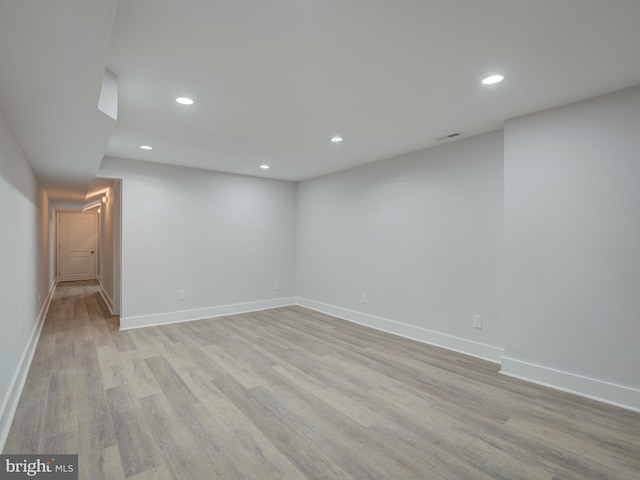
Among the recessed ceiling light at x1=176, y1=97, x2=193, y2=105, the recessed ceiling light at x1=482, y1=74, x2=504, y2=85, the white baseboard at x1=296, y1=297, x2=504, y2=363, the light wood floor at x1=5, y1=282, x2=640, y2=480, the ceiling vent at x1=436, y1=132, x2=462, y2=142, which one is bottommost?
the light wood floor at x1=5, y1=282, x2=640, y2=480

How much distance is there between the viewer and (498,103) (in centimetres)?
268

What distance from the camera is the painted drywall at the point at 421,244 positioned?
3434mm

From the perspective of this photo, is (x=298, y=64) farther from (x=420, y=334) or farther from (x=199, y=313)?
(x=199, y=313)

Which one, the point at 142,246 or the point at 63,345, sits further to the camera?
the point at 142,246

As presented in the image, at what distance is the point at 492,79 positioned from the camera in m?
2.26

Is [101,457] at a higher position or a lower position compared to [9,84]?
lower

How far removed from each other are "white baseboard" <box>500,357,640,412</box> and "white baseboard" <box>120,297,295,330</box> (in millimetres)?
3877

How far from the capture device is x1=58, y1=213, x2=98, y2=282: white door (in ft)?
31.1

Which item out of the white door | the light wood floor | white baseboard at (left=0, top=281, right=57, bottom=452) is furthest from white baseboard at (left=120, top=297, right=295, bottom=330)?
the white door

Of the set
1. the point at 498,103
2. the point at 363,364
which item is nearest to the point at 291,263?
the point at 363,364

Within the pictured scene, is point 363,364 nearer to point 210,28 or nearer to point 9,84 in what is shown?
point 210,28

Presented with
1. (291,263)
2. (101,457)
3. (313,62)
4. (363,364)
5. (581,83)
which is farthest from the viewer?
(291,263)

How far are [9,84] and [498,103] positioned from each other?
3.30 m

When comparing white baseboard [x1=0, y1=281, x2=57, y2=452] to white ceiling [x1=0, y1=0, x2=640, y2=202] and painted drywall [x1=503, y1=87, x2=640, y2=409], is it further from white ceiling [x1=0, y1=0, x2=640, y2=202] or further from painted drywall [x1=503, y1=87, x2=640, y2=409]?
painted drywall [x1=503, y1=87, x2=640, y2=409]
